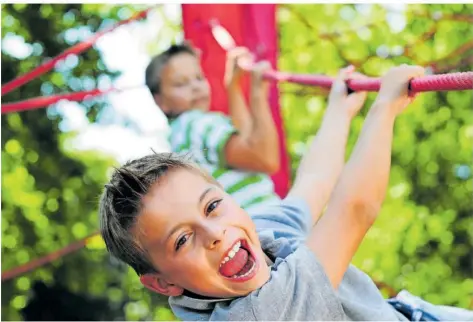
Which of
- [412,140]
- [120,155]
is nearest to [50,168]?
[120,155]

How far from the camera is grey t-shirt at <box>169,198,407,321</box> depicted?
2.21 ft

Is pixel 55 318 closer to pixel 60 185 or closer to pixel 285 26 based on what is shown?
pixel 60 185

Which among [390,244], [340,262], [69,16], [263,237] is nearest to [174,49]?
[263,237]

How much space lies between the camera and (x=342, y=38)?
2.93 meters

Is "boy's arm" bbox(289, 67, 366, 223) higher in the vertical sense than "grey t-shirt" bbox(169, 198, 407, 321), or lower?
higher

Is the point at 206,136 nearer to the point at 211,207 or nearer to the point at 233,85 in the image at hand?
the point at 233,85

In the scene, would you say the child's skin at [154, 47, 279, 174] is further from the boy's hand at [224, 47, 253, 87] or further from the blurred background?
the blurred background

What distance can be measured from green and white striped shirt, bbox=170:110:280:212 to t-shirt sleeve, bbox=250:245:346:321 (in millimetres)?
575

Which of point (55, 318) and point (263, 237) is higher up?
point (263, 237)

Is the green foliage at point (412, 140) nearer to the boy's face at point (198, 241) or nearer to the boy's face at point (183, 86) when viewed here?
the boy's face at point (183, 86)

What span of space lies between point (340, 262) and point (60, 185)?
2.21 metres

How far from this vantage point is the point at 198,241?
69 cm

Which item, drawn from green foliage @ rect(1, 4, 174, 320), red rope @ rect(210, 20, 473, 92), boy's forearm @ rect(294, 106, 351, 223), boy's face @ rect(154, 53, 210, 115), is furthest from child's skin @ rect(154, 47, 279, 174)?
green foliage @ rect(1, 4, 174, 320)

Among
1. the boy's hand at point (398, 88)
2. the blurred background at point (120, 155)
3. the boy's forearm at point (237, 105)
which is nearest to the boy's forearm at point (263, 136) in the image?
the boy's forearm at point (237, 105)
